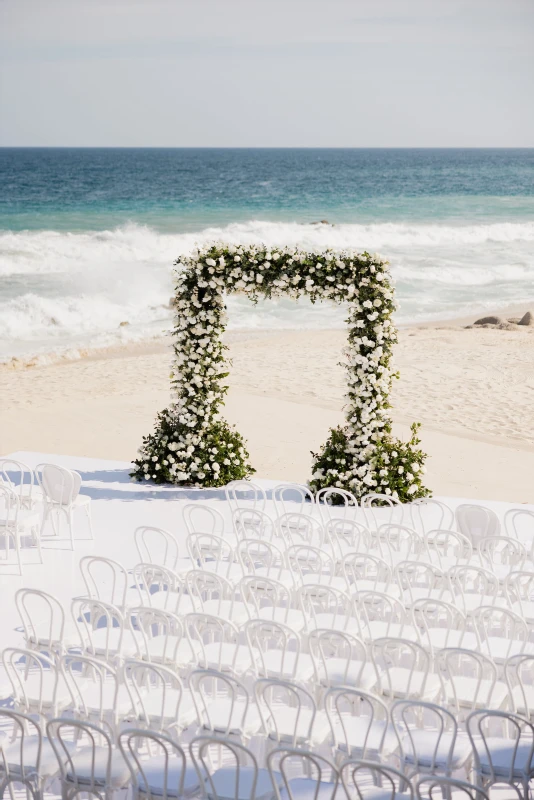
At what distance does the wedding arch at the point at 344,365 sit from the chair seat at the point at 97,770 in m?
6.16

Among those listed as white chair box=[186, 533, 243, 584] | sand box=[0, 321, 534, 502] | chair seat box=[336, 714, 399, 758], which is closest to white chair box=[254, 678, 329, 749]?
chair seat box=[336, 714, 399, 758]

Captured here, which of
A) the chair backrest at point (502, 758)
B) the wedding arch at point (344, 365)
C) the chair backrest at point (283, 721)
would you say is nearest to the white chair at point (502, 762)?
the chair backrest at point (502, 758)

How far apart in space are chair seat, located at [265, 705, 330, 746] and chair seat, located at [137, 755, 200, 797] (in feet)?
1.61

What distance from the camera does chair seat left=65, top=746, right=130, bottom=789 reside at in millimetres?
4586

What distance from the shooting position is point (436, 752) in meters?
4.70

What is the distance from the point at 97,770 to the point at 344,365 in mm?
6672

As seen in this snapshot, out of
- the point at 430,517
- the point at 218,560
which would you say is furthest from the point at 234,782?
the point at 430,517

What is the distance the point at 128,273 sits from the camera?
3453cm

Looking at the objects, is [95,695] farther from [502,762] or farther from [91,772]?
[502,762]

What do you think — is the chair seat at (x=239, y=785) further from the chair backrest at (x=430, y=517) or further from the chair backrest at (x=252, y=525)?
the chair backrest at (x=430, y=517)

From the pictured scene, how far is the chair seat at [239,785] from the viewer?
4.45 meters

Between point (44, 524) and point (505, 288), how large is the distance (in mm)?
26479

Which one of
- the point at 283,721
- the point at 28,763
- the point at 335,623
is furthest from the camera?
the point at 335,623

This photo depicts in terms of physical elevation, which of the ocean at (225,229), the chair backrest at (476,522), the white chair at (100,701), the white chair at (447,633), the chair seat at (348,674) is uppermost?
the ocean at (225,229)
